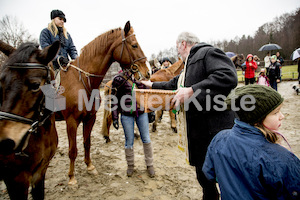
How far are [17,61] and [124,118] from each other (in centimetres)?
201

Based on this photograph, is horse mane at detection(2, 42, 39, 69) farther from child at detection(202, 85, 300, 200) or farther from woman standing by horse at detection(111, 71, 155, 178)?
child at detection(202, 85, 300, 200)

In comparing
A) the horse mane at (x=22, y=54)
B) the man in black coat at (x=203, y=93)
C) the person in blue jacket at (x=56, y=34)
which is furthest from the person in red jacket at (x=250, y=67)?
the horse mane at (x=22, y=54)

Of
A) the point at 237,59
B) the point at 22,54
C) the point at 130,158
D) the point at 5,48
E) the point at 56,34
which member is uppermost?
the point at 237,59

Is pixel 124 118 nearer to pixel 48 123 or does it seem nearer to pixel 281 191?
pixel 48 123

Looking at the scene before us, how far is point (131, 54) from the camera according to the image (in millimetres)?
3164

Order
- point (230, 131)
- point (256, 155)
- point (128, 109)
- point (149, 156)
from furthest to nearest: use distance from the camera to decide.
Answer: point (149, 156), point (128, 109), point (230, 131), point (256, 155)

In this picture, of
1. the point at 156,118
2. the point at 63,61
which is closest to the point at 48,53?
the point at 63,61

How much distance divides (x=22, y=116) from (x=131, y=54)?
2077 millimetres

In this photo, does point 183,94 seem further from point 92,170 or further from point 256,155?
point 92,170

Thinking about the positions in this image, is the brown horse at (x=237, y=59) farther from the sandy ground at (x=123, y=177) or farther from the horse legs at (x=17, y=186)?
Result: the horse legs at (x=17, y=186)

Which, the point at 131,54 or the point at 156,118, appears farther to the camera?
the point at 156,118

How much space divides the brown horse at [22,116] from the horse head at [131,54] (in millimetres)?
1478

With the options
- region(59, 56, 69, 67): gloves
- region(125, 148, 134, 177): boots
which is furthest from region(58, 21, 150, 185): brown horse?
region(125, 148, 134, 177): boots

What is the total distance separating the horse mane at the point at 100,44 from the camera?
3.19 metres
